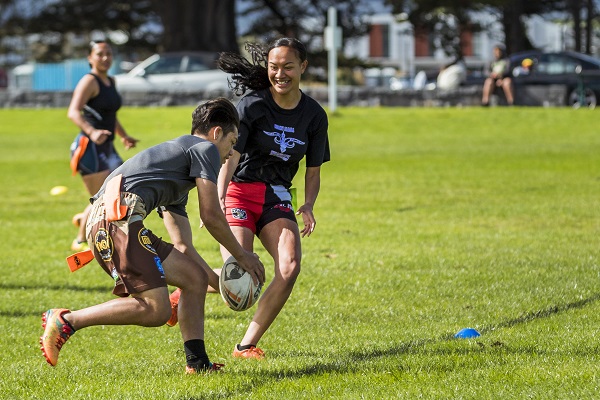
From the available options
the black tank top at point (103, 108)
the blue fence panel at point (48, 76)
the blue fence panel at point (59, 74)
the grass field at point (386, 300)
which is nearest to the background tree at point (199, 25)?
the blue fence panel at point (59, 74)

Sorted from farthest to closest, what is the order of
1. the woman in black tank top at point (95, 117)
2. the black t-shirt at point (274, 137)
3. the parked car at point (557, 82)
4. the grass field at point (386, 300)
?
the parked car at point (557, 82)
the woman in black tank top at point (95, 117)
the black t-shirt at point (274, 137)
the grass field at point (386, 300)

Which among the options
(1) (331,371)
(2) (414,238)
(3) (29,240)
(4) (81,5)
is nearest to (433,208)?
(2) (414,238)

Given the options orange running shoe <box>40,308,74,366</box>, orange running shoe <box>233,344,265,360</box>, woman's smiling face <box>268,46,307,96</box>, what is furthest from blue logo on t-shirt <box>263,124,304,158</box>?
→ orange running shoe <box>40,308,74,366</box>

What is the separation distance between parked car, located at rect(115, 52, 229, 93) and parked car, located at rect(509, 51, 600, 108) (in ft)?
27.6

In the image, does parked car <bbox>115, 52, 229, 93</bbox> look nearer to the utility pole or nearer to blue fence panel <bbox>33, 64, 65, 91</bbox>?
the utility pole

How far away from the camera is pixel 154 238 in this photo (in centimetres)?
581

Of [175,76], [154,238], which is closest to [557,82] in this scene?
[175,76]

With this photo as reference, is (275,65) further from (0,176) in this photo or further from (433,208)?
(0,176)

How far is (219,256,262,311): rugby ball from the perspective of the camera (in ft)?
20.0

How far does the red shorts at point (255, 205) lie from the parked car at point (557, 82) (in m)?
25.6

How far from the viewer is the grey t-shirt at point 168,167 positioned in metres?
5.63

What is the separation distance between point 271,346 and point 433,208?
7933 mm

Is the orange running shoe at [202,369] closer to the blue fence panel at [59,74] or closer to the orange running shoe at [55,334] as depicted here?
the orange running shoe at [55,334]

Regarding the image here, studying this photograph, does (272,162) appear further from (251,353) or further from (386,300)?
(386,300)
